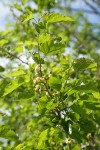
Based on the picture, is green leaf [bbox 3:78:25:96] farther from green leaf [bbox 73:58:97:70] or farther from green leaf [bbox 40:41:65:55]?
green leaf [bbox 73:58:97:70]

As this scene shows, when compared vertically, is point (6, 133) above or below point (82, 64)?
below

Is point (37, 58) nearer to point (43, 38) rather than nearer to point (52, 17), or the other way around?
point (43, 38)

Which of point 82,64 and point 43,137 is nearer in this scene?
point 82,64

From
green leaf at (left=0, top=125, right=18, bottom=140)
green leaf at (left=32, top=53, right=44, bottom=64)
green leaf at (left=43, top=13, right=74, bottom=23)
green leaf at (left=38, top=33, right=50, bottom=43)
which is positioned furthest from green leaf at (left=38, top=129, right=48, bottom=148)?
green leaf at (left=43, top=13, right=74, bottom=23)

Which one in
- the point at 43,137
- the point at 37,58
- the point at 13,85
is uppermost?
the point at 37,58

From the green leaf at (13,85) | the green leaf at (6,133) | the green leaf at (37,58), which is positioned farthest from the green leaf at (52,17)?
the green leaf at (6,133)

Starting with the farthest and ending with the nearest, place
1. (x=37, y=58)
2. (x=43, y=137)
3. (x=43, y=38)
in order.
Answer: (x=43, y=137) → (x=37, y=58) → (x=43, y=38)

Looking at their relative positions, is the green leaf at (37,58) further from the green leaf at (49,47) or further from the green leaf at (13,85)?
the green leaf at (13,85)

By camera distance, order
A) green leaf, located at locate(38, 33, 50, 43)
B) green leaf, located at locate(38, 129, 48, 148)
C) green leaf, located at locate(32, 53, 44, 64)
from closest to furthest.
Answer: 1. green leaf, located at locate(38, 33, 50, 43)
2. green leaf, located at locate(32, 53, 44, 64)
3. green leaf, located at locate(38, 129, 48, 148)

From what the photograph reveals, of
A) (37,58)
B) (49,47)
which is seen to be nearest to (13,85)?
(37,58)

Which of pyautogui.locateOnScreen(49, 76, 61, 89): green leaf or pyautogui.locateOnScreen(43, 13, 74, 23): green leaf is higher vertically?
pyautogui.locateOnScreen(43, 13, 74, 23): green leaf

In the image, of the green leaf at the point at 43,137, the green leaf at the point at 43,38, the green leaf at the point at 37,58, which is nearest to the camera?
the green leaf at the point at 43,38

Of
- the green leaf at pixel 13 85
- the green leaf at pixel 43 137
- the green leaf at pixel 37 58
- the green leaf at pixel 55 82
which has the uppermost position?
the green leaf at pixel 37 58

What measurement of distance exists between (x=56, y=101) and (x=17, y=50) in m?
1.06
